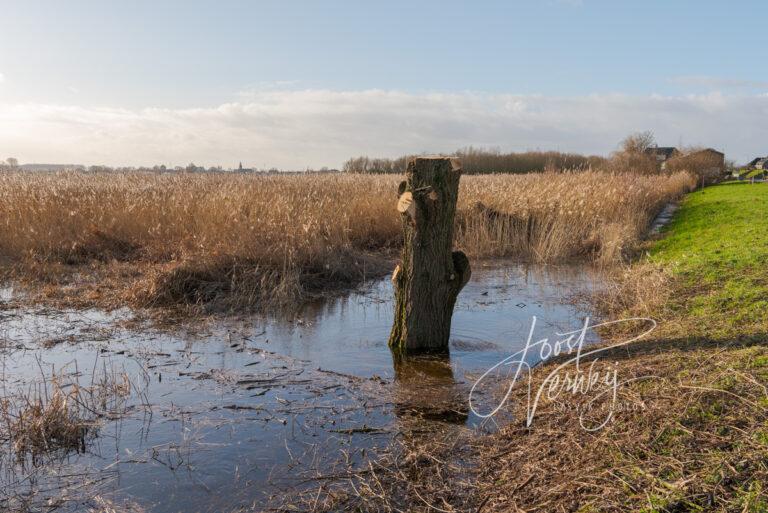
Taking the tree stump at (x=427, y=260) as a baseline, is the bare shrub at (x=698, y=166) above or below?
above

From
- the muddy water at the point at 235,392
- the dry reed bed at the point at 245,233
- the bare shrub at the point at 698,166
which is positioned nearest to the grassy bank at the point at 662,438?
the muddy water at the point at 235,392

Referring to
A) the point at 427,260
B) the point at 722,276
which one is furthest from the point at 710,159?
the point at 427,260

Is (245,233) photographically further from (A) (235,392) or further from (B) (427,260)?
(A) (235,392)

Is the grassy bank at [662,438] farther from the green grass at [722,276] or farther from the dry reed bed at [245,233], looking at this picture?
the dry reed bed at [245,233]

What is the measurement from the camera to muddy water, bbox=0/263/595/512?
154 inches

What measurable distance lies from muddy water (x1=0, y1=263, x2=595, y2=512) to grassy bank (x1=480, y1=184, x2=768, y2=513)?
0.85m

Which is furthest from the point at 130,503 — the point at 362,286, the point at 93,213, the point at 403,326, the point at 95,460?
the point at 93,213

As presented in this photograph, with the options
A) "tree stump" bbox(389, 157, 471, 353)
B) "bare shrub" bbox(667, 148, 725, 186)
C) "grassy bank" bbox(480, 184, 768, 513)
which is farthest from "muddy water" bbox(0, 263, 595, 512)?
"bare shrub" bbox(667, 148, 725, 186)

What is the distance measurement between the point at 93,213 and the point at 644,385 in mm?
11630

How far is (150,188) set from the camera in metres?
15.5

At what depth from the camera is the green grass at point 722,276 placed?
19.5ft

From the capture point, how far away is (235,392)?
554cm

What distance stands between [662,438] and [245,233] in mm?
7933

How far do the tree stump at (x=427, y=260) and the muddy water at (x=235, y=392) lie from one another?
0.35 metres
